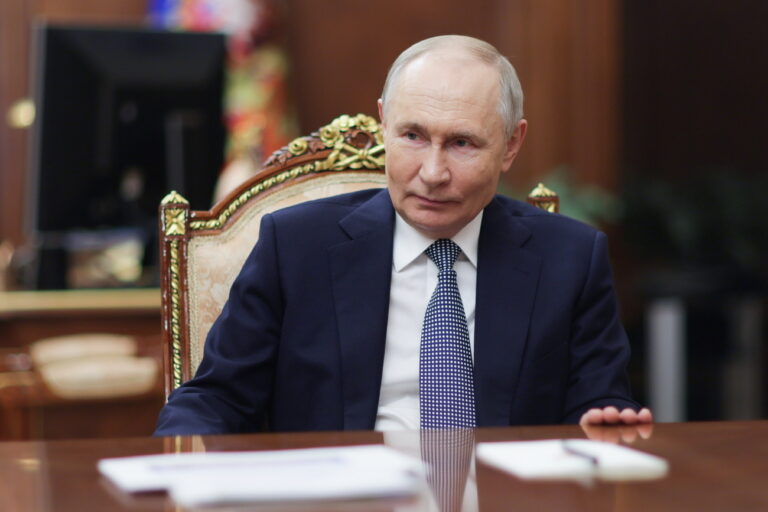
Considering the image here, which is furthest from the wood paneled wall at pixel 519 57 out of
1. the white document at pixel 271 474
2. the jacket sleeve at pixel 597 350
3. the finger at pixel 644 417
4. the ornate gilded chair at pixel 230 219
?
the white document at pixel 271 474

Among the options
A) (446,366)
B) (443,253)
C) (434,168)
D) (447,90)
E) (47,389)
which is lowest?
(47,389)

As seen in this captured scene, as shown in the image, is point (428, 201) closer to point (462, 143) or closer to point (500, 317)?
point (462, 143)

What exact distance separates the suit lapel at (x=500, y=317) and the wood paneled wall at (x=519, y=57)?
3703 millimetres

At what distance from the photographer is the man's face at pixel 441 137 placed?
2.04 metres

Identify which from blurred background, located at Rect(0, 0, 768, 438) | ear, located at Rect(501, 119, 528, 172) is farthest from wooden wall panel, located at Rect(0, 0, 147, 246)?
ear, located at Rect(501, 119, 528, 172)

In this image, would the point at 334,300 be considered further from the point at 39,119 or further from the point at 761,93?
the point at 761,93

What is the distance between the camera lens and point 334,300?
2.11 meters

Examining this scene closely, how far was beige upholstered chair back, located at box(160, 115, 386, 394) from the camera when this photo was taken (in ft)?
7.28

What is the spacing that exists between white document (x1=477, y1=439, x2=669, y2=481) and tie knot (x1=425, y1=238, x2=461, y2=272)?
705mm

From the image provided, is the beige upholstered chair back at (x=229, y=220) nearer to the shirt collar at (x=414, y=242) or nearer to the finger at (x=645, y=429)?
the shirt collar at (x=414, y=242)

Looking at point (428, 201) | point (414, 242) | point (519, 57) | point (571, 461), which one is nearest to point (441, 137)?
point (428, 201)

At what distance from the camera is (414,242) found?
2.16 m

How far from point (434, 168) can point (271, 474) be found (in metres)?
0.95

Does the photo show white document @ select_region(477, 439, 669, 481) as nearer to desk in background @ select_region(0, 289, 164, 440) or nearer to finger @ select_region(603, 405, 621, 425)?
finger @ select_region(603, 405, 621, 425)
